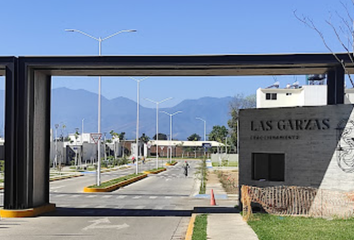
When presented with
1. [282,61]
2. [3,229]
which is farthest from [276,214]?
[3,229]

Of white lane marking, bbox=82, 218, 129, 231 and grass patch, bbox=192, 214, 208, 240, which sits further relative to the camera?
white lane marking, bbox=82, 218, 129, 231

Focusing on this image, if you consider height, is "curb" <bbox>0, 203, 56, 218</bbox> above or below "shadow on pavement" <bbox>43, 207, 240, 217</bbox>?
above

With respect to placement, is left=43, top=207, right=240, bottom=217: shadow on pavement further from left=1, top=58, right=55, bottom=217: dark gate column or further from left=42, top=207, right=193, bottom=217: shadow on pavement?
→ left=1, top=58, right=55, bottom=217: dark gate column

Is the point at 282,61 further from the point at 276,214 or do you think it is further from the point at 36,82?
the point at 36,82

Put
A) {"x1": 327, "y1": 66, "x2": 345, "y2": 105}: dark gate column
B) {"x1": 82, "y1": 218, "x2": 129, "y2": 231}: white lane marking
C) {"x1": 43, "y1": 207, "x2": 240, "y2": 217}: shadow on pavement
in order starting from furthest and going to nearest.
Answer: {"x1": 43, "y1": 207, "x2": 240, "y2": 217}: shadow on pavement
{"x1": 327, "y1": 66, "x2": 345, "y2": 105}: dark gate column
{"x1": 82, "y1": 218, "x2": 129, "y2": 231}: white lane marking

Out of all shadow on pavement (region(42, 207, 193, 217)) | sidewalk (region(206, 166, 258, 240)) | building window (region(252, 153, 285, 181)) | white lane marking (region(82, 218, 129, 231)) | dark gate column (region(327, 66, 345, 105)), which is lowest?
shadow on pavement (region(42, 207, 193, 217))

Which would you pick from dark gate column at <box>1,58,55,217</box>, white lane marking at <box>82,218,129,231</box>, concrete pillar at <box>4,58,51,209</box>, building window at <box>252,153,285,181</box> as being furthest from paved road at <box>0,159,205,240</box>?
building window at <box>252,153,285,181</box>

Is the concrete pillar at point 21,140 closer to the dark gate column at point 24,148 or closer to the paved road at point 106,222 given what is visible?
the dark gate column at point 24,148

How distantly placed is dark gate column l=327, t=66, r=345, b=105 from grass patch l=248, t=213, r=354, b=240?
5.06 metres

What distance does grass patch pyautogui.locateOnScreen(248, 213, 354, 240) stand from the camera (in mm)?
14125

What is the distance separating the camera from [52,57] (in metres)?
21.2

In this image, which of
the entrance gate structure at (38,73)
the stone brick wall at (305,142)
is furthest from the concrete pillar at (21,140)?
the stone brick wall at (305,142)

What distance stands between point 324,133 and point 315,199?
2196mm

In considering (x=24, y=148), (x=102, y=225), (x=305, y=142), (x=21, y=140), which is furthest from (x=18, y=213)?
(x=305, y=142)
